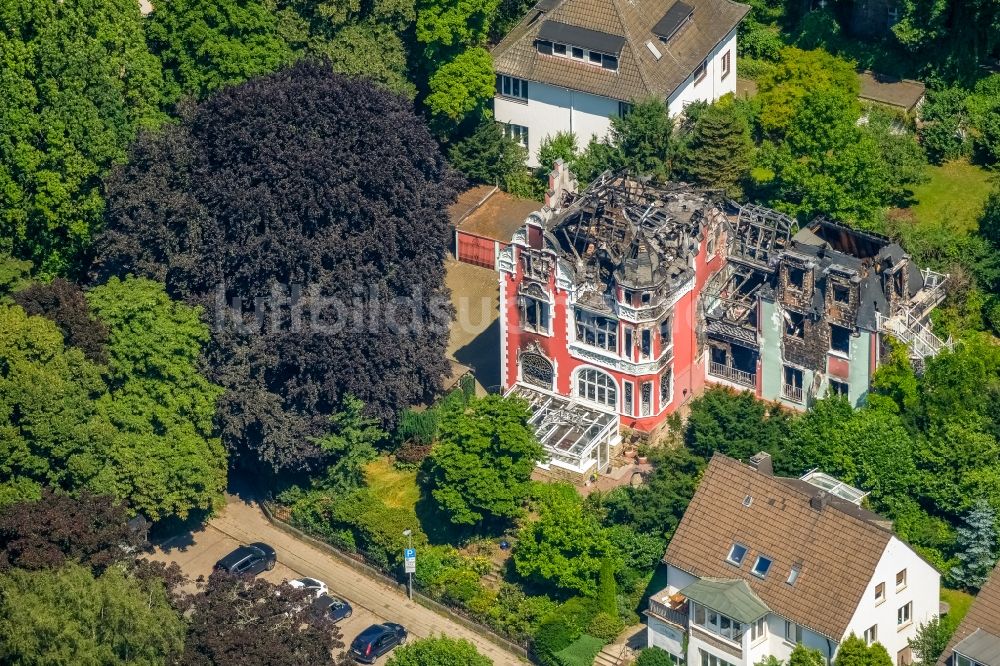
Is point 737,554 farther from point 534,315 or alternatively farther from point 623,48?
point 623,48

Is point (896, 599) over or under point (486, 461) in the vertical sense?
under

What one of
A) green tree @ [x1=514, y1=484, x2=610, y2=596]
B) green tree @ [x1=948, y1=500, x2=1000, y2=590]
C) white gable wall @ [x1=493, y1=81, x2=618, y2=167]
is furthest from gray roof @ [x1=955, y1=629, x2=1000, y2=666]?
white gable wall @ [x1=493, y1=81, x2=618, y2=167]

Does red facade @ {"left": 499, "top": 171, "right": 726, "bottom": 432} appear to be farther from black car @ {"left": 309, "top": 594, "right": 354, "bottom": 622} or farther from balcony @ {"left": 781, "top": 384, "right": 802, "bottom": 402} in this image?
black car @ {"left": 309, "top": 594, "right": 354, "bottom": 622}

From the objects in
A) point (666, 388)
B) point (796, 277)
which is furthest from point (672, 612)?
point (796, 277)

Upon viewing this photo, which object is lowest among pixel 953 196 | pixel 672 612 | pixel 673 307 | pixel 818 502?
pixel 672 612

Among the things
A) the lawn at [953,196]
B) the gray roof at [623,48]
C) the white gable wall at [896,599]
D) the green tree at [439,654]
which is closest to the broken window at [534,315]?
the gray roof at [623,48]

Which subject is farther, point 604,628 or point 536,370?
point 536,370

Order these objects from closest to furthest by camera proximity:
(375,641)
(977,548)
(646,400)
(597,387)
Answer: (977,548)
(375,641)
(646,400)
(597,387)
